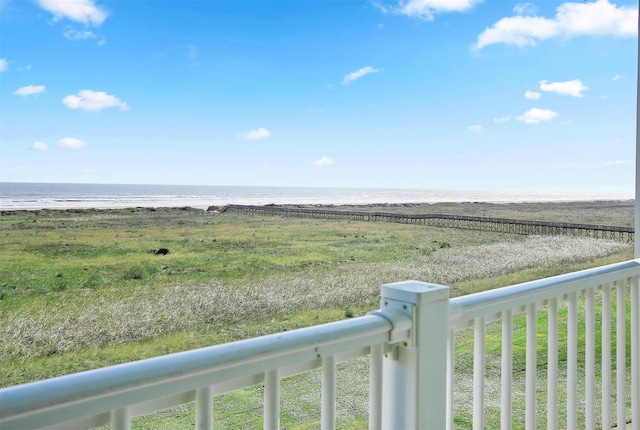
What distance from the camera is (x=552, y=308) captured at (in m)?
1.06

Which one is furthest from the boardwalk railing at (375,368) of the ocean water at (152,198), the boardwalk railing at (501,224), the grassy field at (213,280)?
the ocean water at (152,198)

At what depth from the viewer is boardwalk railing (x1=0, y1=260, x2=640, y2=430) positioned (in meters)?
0.46

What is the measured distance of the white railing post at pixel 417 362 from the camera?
724mm

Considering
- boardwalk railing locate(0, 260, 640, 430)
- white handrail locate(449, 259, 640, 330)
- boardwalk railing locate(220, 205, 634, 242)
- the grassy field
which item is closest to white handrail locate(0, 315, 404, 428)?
boardwalk railing locate(0, 260, 640, 430)

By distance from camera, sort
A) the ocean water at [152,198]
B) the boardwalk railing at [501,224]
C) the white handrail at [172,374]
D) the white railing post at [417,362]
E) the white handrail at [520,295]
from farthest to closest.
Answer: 1. the ocean water at [152,198]
2. the boardwalk railing at [501,224]
3. the white handrail at [520,295]
4. the white railing post at [417,362]
5. the white handrail at [172,374]

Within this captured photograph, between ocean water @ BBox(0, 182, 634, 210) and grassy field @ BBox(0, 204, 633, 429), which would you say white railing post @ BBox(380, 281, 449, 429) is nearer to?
grassy field @ BBox(0, 204, 633, 429)

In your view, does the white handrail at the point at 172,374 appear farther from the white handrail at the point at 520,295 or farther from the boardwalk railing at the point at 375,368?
the white handrail at the point at 520,295

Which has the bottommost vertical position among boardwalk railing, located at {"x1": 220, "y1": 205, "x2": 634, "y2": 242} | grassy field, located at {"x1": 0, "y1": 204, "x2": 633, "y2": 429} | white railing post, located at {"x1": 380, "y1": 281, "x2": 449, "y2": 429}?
grassy field, located at {"x1": 0, "y1": 204, "x2": 633, "y2": 429}

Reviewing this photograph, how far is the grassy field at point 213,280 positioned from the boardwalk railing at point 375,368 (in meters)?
2.98

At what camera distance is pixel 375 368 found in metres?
0.72

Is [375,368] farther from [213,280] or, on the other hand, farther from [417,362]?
[213,280]

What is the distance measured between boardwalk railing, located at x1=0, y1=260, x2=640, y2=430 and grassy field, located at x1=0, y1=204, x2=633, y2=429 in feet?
9.79

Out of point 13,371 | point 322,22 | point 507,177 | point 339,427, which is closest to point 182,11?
point 322,22

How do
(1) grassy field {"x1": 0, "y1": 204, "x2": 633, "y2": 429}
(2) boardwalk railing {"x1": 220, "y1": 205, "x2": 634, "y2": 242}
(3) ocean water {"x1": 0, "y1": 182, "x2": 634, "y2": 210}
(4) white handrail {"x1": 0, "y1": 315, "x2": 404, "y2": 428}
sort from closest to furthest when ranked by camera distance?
1. (4) white handrail {"x1": 0, "y1": 315, "x2": 404, "y2": 428}
2. (1) grassy field {"x1": 0, "y1": 204, "x2": 633, "y2": 429}
3. (2) boardwalk railing {"x1": 220, "y1": 205, "x2": 634, "y2": 242}
4. (3) ocean water {"x1": 0, "y1": 182, "x2": 634, "y2": 210}
